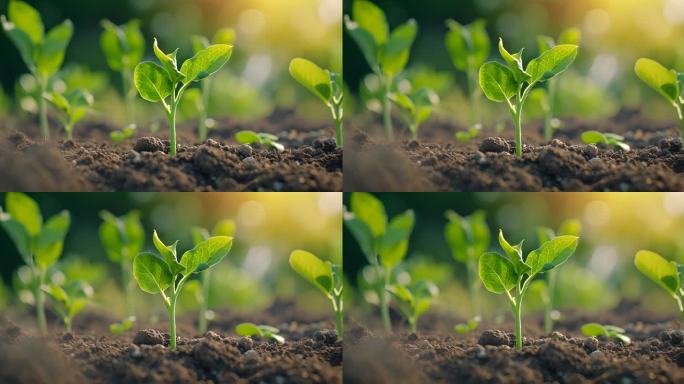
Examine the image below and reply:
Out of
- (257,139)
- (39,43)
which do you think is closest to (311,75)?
(257,139)

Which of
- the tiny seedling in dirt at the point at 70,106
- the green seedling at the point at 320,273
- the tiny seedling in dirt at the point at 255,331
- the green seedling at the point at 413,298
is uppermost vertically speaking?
the tiny seedling in dirt at the point at 70,106

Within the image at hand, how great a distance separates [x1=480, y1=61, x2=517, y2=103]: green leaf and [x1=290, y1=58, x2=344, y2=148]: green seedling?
423mm

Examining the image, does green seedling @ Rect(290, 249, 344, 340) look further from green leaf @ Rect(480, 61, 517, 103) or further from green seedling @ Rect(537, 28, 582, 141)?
green seedling @ Rect(537, 28, 582, 141)

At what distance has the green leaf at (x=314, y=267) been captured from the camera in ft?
6.31

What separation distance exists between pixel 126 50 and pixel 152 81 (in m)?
0.56

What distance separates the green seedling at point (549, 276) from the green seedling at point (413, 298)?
42cm

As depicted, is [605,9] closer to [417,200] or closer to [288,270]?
[417,200]

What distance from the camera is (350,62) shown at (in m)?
2.06

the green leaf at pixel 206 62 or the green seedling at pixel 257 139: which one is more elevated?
the green leaf at pixel 206 62

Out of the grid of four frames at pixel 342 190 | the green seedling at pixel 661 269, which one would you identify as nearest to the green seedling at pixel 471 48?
the grid of four frames at pixel 342 190

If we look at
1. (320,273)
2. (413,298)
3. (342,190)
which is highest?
(342,190)

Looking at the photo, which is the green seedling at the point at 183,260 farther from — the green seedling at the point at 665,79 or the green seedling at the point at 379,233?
the green seedling at the point at 665,79

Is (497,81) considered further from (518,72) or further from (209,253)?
(209,253)

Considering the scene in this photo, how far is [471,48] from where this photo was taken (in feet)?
7.30
